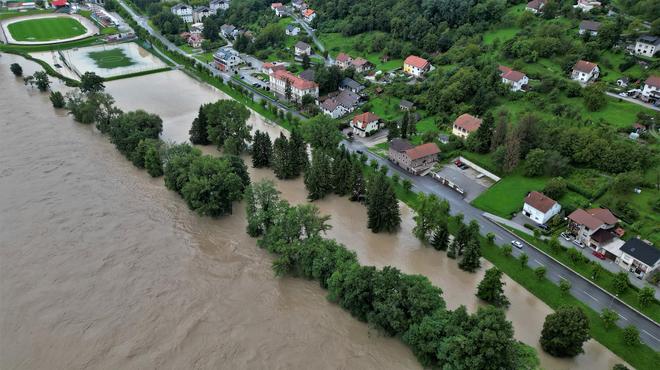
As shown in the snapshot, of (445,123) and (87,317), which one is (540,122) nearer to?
(445,123)

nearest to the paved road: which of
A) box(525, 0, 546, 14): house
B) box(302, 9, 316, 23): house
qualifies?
box(525, 0, 546, 14): house

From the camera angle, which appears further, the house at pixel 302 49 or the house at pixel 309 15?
the house at pixel 309 15

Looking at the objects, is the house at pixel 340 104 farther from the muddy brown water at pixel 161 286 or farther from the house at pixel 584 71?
the house at pixel 584 71

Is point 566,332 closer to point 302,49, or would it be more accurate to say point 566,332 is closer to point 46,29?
point 302,49

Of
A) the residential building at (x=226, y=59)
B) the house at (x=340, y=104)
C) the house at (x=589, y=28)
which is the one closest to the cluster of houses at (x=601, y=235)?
the house at (x=340, y=104)

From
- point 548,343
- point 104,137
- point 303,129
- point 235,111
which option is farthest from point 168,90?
point 548,343

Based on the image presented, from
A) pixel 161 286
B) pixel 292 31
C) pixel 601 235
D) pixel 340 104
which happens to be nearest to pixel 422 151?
pixel 340 104
